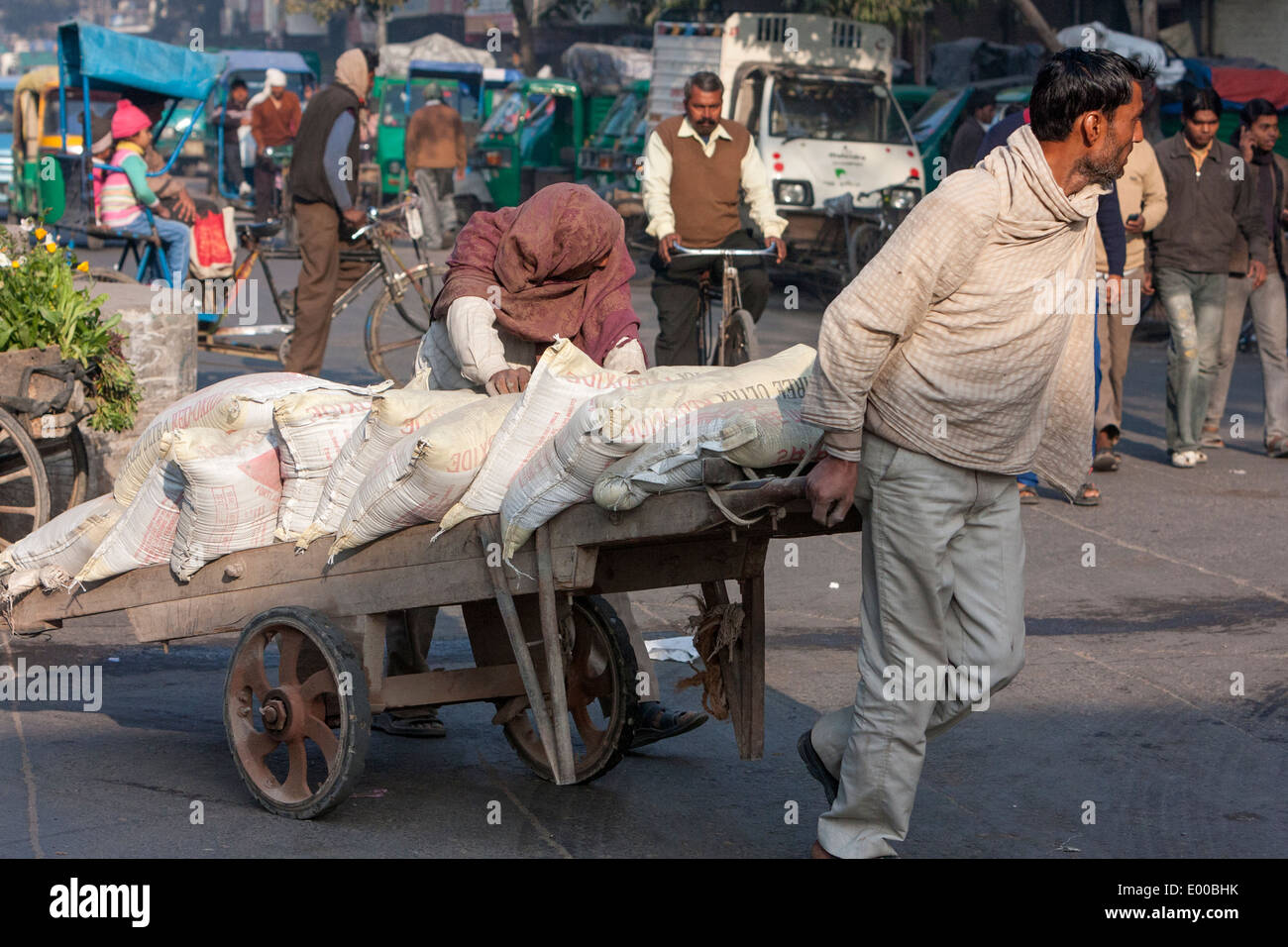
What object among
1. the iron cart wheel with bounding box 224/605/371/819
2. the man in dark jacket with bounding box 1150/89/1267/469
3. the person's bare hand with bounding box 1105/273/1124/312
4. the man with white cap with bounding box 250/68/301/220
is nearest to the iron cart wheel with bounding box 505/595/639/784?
the iron cart wheel with bounding box 224/605/371/819

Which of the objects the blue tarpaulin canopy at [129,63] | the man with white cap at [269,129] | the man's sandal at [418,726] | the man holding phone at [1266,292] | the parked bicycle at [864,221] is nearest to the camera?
the man's sandal at [418,726]

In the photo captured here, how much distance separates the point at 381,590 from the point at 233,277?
7.73 meters

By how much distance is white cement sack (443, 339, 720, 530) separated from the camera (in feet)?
12.5

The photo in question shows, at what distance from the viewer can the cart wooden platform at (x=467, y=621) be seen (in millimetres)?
3686

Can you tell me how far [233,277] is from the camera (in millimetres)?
11203

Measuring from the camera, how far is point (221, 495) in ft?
13.8

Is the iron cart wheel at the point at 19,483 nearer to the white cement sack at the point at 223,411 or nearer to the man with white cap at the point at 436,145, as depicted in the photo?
the white cement sack at the point at 223,411

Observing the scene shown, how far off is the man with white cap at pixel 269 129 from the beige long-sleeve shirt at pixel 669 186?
50.9ft

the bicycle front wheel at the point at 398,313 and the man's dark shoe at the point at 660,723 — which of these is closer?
the man's dark shoe at the point at 660,723

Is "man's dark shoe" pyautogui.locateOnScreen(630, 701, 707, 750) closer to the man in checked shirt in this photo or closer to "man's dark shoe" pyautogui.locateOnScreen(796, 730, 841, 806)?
"man's dark shoe" pyautogui.locateOnScreen(796, 730, 841, 806)

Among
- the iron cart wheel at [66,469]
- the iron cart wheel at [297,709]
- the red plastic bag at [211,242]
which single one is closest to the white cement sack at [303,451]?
the iron cart wheel at [297,709]

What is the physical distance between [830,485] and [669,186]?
6.15 m

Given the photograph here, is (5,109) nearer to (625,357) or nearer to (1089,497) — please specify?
(1089,497)

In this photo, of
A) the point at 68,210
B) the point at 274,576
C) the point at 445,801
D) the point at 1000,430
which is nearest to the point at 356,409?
the point at 274,576
